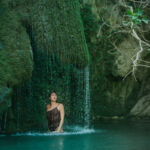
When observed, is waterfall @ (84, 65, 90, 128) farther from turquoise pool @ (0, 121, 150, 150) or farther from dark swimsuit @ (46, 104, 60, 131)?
turquoise pool @ (0, 121, 150, 150)

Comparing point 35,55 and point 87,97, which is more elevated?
point 35,55

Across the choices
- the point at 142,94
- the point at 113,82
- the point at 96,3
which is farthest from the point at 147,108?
the point at 96,3

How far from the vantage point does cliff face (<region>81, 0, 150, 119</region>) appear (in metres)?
13.5

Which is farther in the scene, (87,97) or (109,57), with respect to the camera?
(109,57)

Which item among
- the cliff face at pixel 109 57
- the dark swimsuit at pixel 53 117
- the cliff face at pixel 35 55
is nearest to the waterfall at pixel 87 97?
the cliff face at pixel 35 55

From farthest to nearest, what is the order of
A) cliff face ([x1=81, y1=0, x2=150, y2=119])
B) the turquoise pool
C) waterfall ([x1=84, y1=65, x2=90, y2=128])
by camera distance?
cliff face ([x1=81, y1=0, x2=150, y2=119])
waterfall ([x1=84, y1=65, x2=90, y2=128])
the turquoise pool

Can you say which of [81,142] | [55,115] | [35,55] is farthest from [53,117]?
[35,55]

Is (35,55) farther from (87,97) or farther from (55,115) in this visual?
(87,97)

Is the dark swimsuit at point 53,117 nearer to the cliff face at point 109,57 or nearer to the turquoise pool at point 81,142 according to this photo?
the turquoise pool at point 81,142

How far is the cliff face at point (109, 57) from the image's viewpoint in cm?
1352

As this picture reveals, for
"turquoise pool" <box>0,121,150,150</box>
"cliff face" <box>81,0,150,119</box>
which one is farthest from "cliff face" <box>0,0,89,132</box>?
"cliff face" <box>81,0,150,119</box>

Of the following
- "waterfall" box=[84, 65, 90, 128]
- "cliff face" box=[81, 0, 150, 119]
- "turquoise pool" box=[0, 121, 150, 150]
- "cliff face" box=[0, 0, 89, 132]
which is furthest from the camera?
"cliff face" box=[81, 0, 150, 119]

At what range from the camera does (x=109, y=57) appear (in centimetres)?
1388

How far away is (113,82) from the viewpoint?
1419 cm
